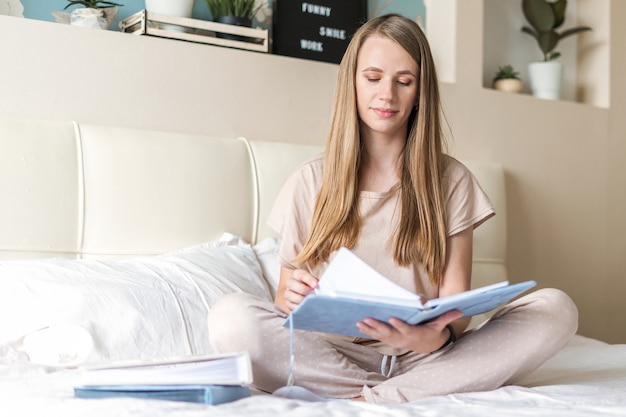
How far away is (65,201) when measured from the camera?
6.27 feet

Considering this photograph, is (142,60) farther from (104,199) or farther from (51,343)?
(51,343)

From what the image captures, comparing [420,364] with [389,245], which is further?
[389,245]

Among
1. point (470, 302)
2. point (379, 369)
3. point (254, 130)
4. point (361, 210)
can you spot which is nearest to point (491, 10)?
point (254, 130)

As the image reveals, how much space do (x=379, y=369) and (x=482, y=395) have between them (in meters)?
0.28

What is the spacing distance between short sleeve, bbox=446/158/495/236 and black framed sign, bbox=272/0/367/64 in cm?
100

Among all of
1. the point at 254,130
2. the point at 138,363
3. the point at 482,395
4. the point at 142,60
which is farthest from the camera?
the point at 254,130

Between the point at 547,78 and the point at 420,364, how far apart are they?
6.32ft

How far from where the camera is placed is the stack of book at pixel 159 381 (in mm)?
1088

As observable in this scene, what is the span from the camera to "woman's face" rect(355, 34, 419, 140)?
1.64 meters

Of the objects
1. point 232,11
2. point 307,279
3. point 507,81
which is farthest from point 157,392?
point 507,81

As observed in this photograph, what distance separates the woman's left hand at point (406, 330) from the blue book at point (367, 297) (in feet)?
0.08

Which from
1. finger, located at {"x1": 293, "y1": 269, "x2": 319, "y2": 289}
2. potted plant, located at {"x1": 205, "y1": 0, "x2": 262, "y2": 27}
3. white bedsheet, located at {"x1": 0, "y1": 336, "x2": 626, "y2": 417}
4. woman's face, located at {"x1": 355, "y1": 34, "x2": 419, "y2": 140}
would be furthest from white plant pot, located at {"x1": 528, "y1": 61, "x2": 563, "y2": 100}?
finger, located at {"x1": 293, "y1": 269, "x2": 319, "y2": 289}

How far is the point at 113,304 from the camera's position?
1624 mm

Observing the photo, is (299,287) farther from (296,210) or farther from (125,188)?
(125,188)
